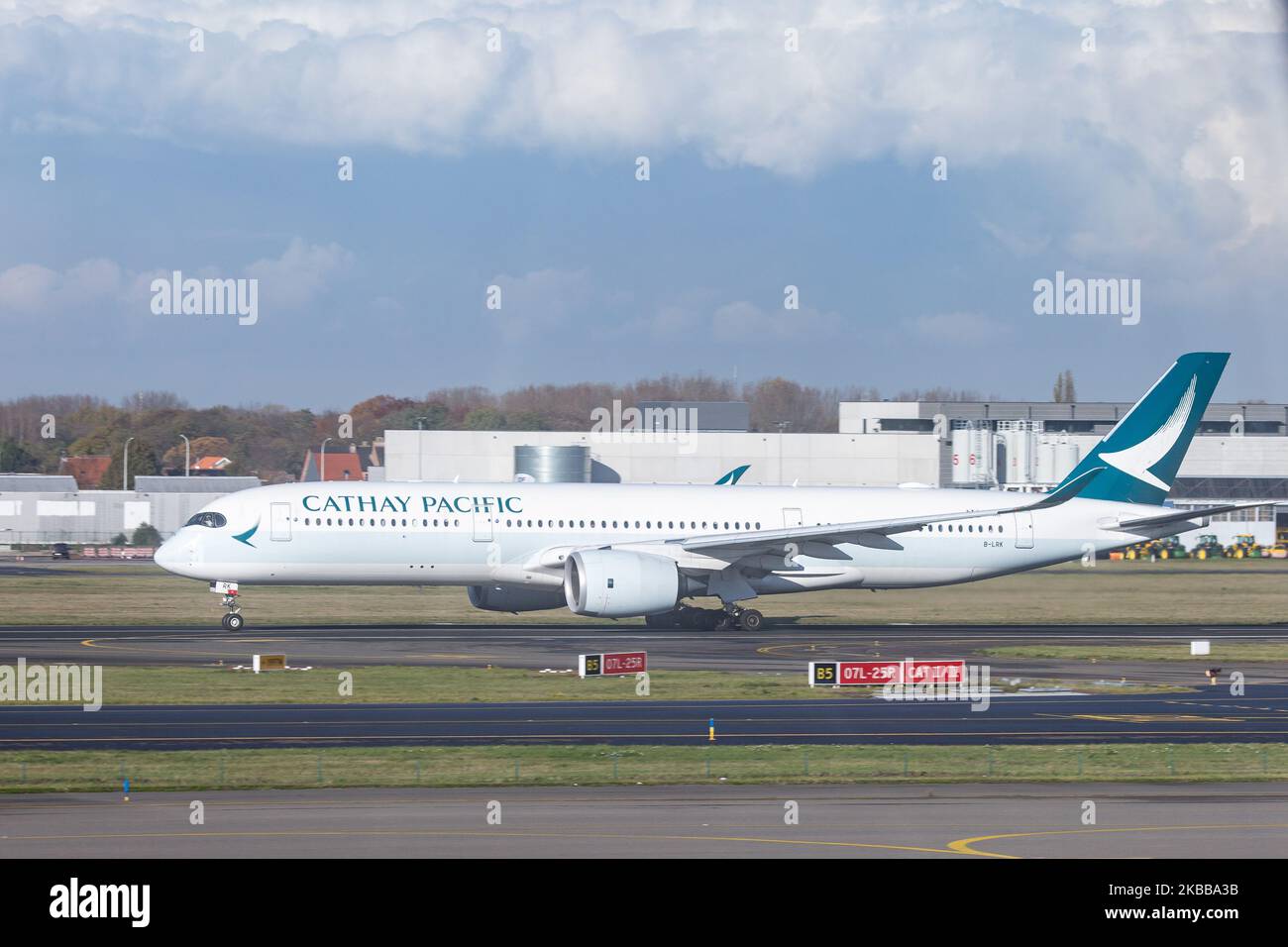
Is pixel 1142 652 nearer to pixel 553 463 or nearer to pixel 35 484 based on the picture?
pixel 553 463

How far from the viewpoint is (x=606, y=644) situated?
146ft

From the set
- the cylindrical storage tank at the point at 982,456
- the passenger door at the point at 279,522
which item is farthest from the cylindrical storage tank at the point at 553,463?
the passenger door at the point at 279,522

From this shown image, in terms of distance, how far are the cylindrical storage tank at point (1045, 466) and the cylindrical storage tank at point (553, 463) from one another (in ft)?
98.3

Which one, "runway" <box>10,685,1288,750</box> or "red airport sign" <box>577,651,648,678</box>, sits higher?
"red airport sign" <box>577,651,648,678</box>

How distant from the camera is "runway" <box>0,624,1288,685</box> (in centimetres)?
3900

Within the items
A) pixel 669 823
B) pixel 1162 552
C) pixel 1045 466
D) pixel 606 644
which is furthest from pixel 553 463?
pixel 669 823

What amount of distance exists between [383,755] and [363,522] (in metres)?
23.8

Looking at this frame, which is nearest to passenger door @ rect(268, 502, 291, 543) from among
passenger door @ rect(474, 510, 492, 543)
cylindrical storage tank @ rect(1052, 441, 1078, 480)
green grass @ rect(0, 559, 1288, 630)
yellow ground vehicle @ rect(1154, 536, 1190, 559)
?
green grass @ rect(0, 559, 1288, 630)

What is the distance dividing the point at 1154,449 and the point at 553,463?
42993mm

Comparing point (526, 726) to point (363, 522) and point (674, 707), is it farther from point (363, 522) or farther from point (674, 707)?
point (363, 522)

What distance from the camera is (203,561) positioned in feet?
156

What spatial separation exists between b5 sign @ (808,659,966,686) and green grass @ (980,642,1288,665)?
7218 millimetres

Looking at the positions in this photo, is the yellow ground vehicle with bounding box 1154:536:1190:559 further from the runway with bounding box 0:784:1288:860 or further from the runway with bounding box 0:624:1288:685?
the runway with bounding box 0:784:1288:860

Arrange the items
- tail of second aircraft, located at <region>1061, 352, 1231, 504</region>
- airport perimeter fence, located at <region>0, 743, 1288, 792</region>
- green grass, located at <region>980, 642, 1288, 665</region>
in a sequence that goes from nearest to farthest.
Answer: airport perimeter fence, located at <region>0, 743, 1288, 792</region> < green grass, located at <region>980, 642, 1288, 665</region> < tail of second aircraft, located at <region>1061, 352, 1231, 504</region>
